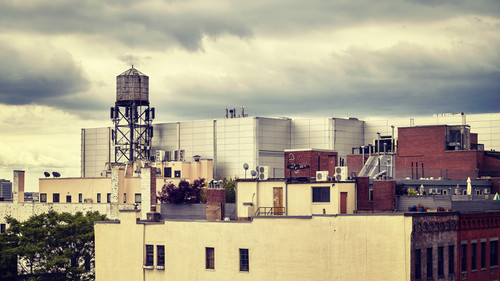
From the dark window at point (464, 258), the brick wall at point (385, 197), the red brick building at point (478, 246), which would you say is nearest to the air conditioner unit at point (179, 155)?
the brick wall at point (385, 197)

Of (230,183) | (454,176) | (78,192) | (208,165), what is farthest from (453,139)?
(78,192)

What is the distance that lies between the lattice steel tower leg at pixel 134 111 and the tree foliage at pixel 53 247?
6626 cm

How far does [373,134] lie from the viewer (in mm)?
185750

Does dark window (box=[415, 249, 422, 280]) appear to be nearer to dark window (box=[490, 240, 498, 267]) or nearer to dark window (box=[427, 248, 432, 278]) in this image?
dark window (box=[427, 248, 432, 278])

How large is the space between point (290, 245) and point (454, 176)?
60.5m

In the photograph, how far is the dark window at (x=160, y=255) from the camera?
3098 inches

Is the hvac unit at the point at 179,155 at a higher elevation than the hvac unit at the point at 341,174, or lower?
higher

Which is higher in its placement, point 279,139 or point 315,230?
point 279,139

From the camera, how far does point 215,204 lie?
82500 millimetres

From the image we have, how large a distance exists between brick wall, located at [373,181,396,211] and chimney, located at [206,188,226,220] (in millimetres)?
14748

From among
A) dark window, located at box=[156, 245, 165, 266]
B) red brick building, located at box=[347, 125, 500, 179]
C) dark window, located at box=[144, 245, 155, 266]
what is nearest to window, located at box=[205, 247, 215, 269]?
dark window, located at box=[156, 245, 165, 266]

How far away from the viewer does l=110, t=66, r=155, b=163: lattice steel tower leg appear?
167625 mm

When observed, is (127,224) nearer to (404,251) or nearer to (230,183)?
(404,251)

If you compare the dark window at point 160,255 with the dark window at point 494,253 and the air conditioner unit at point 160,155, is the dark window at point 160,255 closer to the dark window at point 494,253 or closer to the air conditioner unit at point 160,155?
the dark window at point 494,253
